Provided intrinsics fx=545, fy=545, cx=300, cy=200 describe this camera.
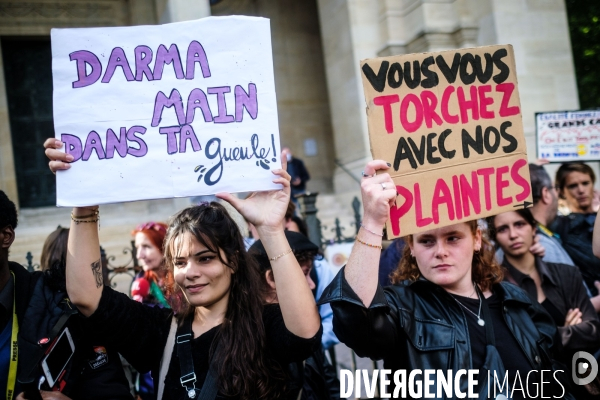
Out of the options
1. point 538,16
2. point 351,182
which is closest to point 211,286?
point 351,182

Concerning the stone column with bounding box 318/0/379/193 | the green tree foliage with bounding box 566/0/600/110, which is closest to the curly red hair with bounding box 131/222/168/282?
the stone column with bounding box 318/0/379/193

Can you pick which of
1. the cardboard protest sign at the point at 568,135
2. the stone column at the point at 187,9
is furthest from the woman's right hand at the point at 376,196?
the stone column at the point at 187,9

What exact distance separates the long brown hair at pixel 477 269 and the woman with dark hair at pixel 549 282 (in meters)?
0.69

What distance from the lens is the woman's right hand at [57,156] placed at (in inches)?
87.2

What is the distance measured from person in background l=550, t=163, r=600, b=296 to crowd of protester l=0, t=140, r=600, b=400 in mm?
1804

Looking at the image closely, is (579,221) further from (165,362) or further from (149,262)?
(165,362)

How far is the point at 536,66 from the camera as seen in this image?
10.6 m

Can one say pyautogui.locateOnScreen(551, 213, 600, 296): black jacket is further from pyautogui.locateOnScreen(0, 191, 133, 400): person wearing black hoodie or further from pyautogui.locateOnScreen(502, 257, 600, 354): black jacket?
pyautogui.locateOnScreen(0, 191, 133, 400): person wearing black hoodie

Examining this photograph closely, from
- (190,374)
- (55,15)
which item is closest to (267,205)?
(190,374)

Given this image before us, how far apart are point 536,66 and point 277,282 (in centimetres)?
1005

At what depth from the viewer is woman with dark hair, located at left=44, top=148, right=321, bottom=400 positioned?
85.1 inches

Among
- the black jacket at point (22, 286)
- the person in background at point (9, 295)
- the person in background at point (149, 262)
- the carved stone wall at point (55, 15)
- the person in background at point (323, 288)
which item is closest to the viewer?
the person in background at point (9, 295)

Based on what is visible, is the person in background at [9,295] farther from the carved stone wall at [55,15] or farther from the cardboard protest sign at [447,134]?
the carved stone wall at [55,15]

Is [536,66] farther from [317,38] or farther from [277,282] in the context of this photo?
[277,282]
